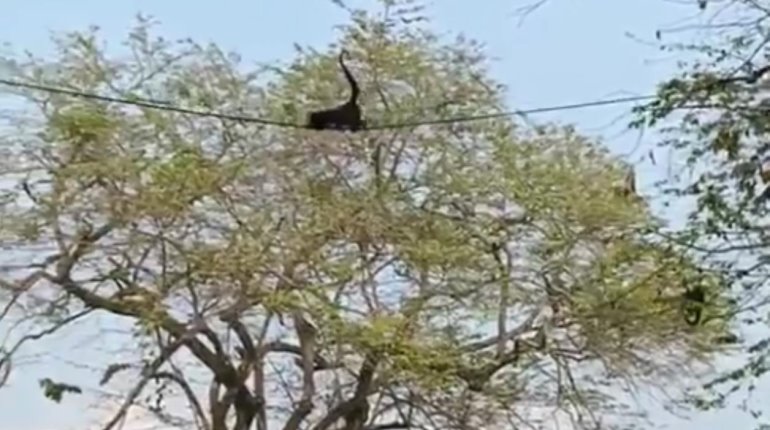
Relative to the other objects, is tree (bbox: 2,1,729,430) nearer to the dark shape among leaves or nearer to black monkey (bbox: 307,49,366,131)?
the dark shape among leaves

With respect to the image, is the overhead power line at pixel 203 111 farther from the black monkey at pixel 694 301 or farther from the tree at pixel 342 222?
the black monkey at pixel 694 301

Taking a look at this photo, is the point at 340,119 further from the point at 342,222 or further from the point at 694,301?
the point at 694,301

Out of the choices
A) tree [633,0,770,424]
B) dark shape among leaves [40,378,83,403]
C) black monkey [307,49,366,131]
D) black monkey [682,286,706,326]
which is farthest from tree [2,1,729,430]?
tree [633,0,770,424]

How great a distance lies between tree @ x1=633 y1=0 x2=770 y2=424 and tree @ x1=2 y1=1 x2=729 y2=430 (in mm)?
1743

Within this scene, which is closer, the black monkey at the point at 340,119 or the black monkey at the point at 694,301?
the black monkey at the point at 694,301

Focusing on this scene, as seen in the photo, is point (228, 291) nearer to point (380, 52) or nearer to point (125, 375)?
point (125, 375)

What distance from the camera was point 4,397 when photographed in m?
4.82

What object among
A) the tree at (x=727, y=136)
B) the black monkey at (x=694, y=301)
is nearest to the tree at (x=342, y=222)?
the black monkey at (x=694, y=301)

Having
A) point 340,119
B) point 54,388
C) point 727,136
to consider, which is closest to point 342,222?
point 340,119

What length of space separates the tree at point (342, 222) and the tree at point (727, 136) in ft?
5.72

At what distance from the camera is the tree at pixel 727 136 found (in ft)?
7.66

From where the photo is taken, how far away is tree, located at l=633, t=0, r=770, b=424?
7.66 feet

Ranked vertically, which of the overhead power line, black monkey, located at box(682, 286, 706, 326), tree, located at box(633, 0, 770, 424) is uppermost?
the overhead power line

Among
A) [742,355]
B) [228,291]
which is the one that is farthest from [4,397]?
[742,355]
